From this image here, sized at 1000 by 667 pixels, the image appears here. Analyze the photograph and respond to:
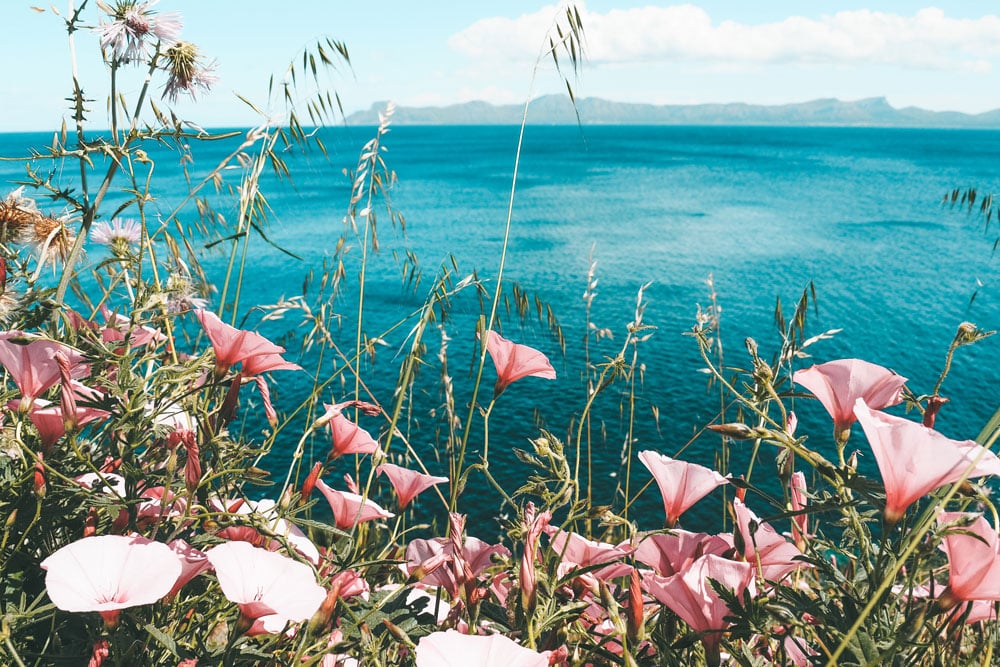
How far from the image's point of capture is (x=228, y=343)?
1.04m

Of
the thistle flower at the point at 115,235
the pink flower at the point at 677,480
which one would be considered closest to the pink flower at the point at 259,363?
the thistle flower at the point at 115,235

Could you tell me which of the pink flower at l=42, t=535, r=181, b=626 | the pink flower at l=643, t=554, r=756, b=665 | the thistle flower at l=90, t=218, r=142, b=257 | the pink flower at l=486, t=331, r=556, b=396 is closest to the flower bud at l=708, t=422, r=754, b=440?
the pink flower at l=643, t=554, r=756, b=665

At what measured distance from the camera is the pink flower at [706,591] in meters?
0.81

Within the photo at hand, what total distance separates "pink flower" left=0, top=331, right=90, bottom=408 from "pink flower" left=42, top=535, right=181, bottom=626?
0.29 meters

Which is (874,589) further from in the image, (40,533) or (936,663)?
(40,533)

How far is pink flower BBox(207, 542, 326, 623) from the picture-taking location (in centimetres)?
75

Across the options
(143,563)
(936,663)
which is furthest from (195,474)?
(936,663)

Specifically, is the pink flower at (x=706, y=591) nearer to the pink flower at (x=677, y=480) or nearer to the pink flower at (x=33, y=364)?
the pink flower at (x=677, y=480)

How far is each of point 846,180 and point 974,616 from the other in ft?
176

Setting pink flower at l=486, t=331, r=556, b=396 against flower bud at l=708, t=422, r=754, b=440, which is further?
pink flower at l=486, t=331, r=556, b=396

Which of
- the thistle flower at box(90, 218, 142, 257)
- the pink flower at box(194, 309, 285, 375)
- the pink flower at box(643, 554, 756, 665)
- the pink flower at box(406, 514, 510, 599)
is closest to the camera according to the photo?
the pink flower at box(643, 554, 756, 665)

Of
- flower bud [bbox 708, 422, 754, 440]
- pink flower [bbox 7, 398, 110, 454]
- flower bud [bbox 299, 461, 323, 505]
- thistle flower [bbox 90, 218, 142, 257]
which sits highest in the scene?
thistle flower [bbox 90, 218, 142, 257]

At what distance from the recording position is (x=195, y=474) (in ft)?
2.83

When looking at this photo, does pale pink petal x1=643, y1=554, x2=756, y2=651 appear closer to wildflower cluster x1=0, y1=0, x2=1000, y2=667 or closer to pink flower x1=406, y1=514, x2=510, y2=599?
wildflower cluster x1=0, y1=0, x2=1000, y2=667
